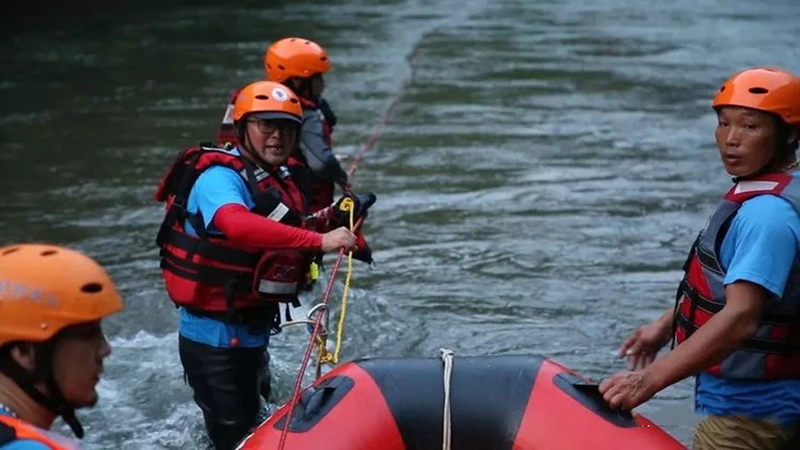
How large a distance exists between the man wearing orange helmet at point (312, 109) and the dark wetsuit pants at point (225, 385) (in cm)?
164

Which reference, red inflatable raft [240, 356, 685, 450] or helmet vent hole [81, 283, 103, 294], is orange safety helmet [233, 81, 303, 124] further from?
helmet vent hole [81, 283, 103, 294]

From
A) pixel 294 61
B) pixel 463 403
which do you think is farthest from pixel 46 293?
pixel 294 61

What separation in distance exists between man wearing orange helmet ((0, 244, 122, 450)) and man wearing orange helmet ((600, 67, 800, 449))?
1443 millimetres

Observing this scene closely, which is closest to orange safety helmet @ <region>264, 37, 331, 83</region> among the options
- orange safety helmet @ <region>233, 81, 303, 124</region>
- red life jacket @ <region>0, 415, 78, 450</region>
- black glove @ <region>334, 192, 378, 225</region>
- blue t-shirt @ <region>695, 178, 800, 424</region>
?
black glove @ <region>334, 192, 378, 225</region>

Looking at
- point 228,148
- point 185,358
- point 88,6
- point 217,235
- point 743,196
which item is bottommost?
point 88,6

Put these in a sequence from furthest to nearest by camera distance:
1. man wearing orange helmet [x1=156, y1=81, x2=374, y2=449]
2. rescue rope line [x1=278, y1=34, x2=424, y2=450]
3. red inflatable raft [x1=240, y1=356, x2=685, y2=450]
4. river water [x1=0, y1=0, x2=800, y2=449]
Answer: river water [x1=0, y1=0, x2=800, y2=449] < man wearing orange helmet [x1=156, y1=81, x2=374, y2=449] < rescue rope line [x1=278, y1=34, x2=424, y2=450] < red inflatable raft [x1=240, y1=356, x2=685, y2=450]

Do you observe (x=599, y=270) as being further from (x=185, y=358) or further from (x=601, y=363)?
(x=185, y=358)

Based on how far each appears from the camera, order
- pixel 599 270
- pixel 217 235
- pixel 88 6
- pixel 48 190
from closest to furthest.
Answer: pixel 217 235, pixel 599 270, pixel 48 190, pixel 88 6

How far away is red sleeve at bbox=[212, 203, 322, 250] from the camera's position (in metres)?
3.96

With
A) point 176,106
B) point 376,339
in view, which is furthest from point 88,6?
point 376,339

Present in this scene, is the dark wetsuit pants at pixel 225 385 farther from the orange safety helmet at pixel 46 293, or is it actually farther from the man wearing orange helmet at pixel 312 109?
the orange safety helmet at pixel 46 293

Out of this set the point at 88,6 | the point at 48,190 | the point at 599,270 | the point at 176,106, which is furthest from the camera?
the point at 88,6

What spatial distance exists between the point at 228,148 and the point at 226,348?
70 cm

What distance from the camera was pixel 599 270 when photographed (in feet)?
25.0
